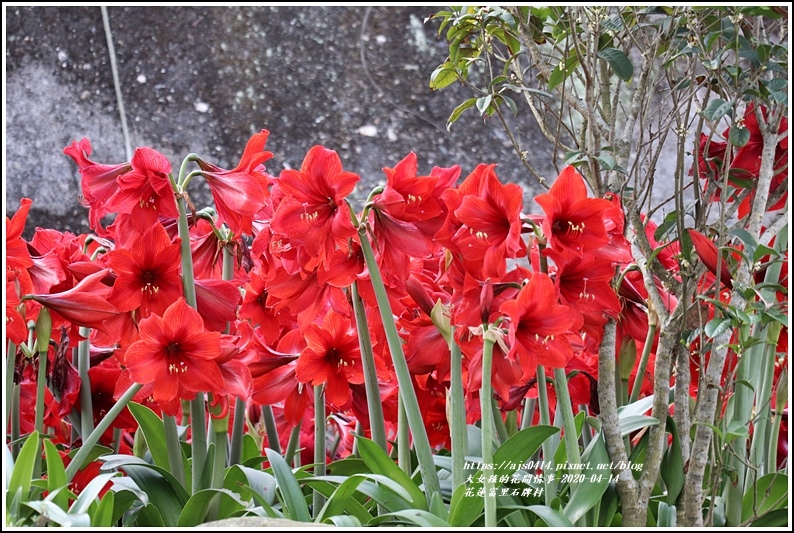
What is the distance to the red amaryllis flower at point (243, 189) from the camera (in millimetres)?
908

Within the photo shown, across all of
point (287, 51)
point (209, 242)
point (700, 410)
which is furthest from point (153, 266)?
point (287, 51)

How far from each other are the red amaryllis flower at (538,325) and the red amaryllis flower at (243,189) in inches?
12.3

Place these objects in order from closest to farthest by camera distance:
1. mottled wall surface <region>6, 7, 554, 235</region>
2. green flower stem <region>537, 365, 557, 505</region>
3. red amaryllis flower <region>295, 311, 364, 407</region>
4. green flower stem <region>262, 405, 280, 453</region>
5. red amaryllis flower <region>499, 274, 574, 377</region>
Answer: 1. red amaryllis flower <region>499, 274, 574, 377</region>
2. green flower stem <region>537, 365, 557, 505</region>
3. red amaryllis flower <region>295, 311, 364, 407</region>
4. green flower stem <region>262, 405, 280, 453</region>
5. mottled wall surface <region>6, 7, 554, 235</region>

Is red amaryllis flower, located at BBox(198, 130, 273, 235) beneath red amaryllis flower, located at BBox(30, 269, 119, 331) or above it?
above

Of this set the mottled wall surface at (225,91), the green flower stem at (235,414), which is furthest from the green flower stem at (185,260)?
the mottled wall surface at (225,91)

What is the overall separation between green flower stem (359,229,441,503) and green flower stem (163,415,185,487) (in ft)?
0.90

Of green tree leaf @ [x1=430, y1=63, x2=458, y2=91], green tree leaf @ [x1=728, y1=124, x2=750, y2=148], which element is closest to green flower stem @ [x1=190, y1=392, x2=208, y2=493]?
green tree leaf @ [x1=430, y1=63, x2=458, y2=91]

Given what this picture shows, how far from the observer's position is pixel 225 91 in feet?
8.28

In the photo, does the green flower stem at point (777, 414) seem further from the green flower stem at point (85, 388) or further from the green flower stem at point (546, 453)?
the green flower stem at point (85, 388)

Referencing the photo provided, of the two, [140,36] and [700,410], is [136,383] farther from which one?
[140,36]

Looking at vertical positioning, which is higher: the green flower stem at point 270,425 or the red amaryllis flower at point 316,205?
the red amaryllis flower at point 316,205

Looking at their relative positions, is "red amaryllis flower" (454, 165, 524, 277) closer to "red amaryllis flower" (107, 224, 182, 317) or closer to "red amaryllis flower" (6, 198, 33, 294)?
"red amaryllis flower" (107, 224, 182, 317)

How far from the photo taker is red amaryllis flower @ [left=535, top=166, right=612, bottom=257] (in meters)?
0.81

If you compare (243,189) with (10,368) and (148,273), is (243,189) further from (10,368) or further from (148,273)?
(10,368)
